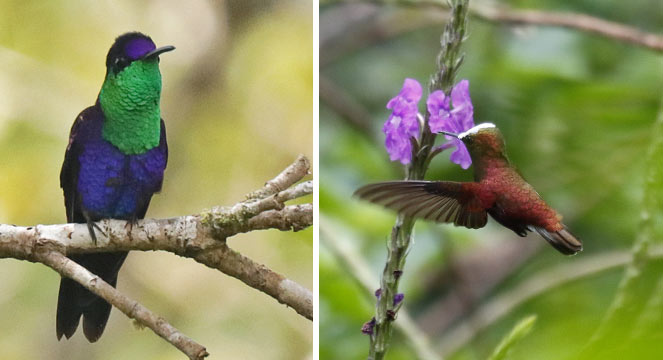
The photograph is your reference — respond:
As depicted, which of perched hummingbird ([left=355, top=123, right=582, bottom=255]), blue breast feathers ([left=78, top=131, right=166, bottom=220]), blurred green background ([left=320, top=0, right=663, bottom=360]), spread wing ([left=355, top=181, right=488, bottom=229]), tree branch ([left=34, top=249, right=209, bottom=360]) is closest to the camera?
spread wing ([left=355, top=181, right=488, bottom=229])

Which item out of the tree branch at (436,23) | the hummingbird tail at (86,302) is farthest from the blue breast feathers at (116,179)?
the tree branch at (436,23)

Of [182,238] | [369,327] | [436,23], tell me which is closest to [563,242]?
[369,327]

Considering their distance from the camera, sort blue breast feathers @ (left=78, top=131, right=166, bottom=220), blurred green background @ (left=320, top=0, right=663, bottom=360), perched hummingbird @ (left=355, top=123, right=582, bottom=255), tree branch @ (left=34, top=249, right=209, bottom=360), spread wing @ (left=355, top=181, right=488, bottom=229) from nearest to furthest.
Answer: spread wing @ (left=355, top=181, right=488, bottom=229) → perched hummingbird @ (left=355, top=123, right=582, bottom=255) → tree branch @ (left=34, top=249, right=209, bottom=360) → blue breast feathers @ (left=78, top=131, right=166, bottom=220) → blurred green background @ (left=320, top=0, right=663, bottom=360)

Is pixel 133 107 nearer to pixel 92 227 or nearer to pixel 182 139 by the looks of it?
pixel 182 139

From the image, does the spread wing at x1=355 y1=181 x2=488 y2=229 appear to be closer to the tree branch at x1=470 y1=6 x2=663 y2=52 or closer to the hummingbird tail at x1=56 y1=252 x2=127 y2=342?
the hummingbird tail at x1=56 y1=252 x2=127 y2=342

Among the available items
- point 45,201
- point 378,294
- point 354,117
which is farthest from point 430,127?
point 354,117

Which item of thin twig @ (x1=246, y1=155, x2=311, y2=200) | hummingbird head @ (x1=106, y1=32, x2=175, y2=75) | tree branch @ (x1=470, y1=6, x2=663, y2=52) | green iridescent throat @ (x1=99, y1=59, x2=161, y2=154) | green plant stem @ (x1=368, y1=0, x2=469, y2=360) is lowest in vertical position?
green plant stem @ (x1=368, y1=0, x2=469, y2=360)

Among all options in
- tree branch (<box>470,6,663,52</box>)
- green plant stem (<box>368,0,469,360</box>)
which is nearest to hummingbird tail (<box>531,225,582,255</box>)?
green plant stem (<box>368,0,469,360</box>)
